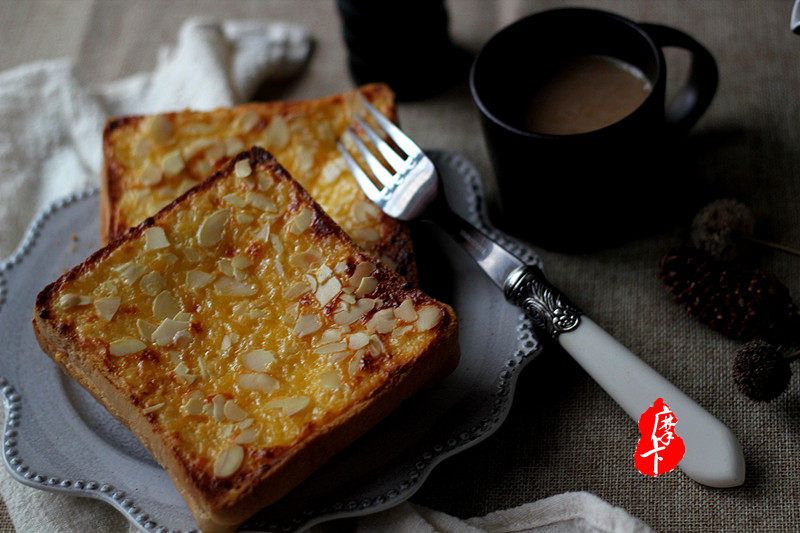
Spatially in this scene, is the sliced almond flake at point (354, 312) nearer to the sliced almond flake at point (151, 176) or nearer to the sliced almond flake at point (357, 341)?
the sliced almond flake at point (357, 341)

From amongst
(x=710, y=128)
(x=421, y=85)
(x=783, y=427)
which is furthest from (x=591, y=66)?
(x=783, y=427)

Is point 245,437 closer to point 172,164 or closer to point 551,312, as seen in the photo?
point 551,312

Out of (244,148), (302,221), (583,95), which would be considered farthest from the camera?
(244,148)

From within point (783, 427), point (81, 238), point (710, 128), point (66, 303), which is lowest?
point (783, 427)

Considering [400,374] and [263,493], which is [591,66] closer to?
[400,374]

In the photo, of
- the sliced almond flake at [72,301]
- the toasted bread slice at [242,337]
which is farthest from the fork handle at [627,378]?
the sliced almond flake at [72,301]

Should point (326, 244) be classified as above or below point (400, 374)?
above

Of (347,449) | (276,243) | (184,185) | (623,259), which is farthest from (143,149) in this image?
(623,259)
